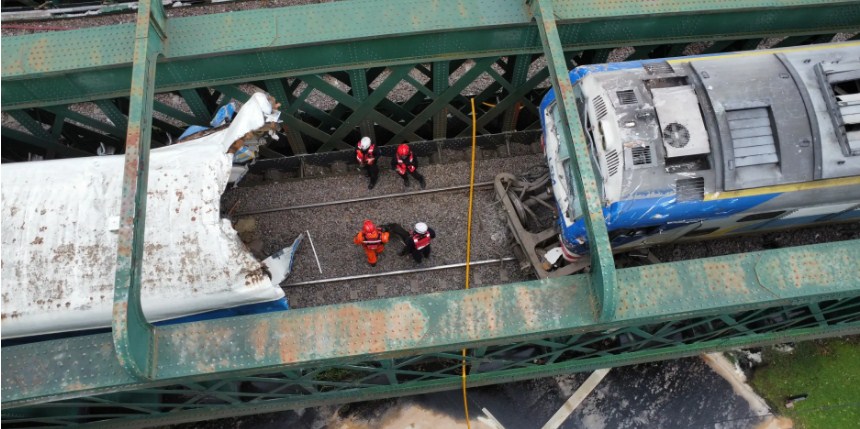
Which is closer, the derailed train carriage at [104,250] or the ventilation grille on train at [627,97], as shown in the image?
the derailed train carriage at [104,250]

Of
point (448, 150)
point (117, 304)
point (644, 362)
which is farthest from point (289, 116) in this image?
point (644, 362)

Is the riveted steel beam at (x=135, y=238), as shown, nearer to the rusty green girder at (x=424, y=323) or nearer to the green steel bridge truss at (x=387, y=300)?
the green steel bridge truss at (x=387, y=300)

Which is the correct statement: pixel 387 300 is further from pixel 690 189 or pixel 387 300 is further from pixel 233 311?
pixel 690 189

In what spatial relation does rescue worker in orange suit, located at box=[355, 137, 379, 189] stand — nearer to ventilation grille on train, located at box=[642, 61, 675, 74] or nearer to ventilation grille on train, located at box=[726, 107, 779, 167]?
ventilation grille on train, located at box=[642, 61, 675, 74]

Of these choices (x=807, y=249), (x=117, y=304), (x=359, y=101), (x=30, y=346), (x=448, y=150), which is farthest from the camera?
(x=448, y=150)

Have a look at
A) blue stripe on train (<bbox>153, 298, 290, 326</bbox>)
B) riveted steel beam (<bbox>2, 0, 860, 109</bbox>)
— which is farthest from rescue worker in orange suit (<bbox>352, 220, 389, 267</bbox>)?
riveted steel beam (<bbox>2, 0, 860, 109</bbox>)

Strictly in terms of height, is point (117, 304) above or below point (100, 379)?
above

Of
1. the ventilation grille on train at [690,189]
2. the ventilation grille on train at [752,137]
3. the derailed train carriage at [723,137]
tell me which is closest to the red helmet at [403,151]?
the derailed train carriage at [723,137]

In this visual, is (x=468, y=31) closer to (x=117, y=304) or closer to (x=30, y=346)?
(x=117, y=304)
